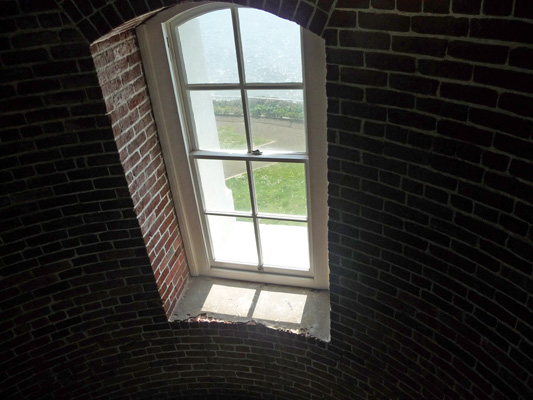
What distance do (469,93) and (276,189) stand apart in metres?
1.29

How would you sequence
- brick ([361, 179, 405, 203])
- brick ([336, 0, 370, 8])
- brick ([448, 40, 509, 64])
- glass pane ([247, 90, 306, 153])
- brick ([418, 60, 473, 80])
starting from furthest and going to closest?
glass pane ([247, 90, 306, 153]), brick ([361, 179, 405, 203]), brick ([336, 0, 370, 8]), brick ([418, 60, 473, 80]), brick ([448, 40, 509, 64])

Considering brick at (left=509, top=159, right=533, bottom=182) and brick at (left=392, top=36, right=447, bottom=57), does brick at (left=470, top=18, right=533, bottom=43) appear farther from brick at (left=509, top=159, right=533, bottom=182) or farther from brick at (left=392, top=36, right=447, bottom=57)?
brick at (left=509, top=159, right=533, bottom=182)

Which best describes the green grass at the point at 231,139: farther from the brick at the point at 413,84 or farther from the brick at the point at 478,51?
the brick at the point at 478,51

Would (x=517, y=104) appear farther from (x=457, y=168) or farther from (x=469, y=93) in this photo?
(x=457, y=168)

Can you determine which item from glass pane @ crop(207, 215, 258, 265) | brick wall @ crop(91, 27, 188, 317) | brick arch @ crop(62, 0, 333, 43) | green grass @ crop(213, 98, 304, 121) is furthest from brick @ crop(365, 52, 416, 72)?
glass pane @ crop(207, 215, 258, 265)

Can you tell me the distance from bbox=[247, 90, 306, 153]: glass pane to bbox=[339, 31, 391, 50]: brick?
0.54 meters

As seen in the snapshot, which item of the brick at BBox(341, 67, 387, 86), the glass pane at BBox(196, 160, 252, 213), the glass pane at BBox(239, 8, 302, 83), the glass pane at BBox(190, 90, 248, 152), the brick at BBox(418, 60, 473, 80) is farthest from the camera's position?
the glass pane at BBox(196, 160, 252, 213)

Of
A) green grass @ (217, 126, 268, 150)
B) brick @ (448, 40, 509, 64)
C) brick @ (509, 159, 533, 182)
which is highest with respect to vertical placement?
brick @ (448, 40, 509, 64)

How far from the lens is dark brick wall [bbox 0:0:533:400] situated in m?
1.53

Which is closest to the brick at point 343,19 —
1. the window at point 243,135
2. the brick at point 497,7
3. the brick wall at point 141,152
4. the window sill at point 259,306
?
the window at point 243,135

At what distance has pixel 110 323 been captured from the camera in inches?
109

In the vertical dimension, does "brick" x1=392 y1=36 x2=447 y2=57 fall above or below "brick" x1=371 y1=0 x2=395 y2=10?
below

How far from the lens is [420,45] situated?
1.56m

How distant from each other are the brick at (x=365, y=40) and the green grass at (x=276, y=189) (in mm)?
862
